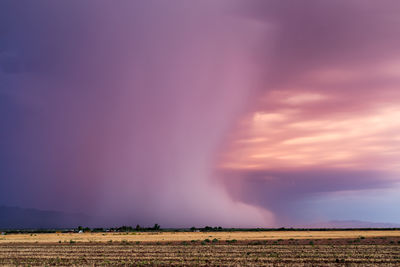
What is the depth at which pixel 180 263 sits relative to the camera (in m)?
43.0

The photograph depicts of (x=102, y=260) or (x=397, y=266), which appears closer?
(x=397, y=266)

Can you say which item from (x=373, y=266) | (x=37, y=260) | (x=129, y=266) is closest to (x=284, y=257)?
(x=373, y=266)

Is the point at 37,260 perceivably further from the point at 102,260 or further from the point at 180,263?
the point at 180,263

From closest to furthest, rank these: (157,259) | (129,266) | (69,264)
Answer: (129,266), (69,264), (157,259)

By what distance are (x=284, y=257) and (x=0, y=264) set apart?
31.1 meters

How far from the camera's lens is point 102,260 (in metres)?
47.9

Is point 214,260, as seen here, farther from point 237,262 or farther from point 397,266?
point 397,266

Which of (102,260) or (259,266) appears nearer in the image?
(259,266)

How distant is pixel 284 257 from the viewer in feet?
156

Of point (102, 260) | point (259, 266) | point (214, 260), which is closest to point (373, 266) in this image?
point (259, 266)

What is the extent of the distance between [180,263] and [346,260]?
55.7 feet

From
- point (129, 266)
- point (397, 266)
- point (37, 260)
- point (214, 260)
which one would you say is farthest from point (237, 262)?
point (37, 260)

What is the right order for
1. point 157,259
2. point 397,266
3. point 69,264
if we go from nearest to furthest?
point 397,266
point 69,264
point 157,259

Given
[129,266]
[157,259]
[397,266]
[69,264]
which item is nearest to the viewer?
[397,266]
